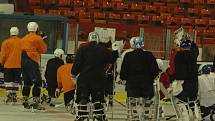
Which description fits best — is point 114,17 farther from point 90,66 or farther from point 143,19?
point 90,66

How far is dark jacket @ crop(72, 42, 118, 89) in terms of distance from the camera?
8898 mm

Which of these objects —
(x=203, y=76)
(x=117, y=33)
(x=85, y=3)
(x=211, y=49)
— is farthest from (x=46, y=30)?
(x=85, y=3)

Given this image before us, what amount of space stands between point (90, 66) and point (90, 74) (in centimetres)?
12

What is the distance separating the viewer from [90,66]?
29.3 ft

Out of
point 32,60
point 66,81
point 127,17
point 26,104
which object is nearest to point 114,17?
point 127,17

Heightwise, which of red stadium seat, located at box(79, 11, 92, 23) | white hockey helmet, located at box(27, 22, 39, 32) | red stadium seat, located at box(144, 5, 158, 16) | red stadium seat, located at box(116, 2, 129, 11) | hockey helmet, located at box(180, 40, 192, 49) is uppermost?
white hockey helmet, located at box(27, 22, 39, 32)

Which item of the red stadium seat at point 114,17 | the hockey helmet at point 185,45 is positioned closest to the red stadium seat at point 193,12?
the red stadium seat at point 114,17

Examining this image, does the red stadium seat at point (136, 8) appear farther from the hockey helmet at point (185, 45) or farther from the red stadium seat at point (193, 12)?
the hockey helmet at point (185, 45)

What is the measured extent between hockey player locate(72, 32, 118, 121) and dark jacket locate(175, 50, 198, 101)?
1.11m

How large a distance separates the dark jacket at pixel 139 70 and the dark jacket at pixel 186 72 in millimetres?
410

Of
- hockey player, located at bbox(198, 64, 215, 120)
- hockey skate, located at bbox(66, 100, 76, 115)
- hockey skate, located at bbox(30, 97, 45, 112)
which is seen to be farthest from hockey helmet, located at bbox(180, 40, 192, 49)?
hockey skate, located at bbox(30, 97, 45, 112)

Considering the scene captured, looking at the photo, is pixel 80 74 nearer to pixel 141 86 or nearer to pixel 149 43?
pixel 141 86

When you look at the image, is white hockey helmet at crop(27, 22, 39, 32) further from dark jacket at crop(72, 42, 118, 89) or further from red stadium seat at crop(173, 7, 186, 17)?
red stadium seat at crop(173, 7, 186, 17)

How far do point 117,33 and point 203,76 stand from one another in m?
7.21
